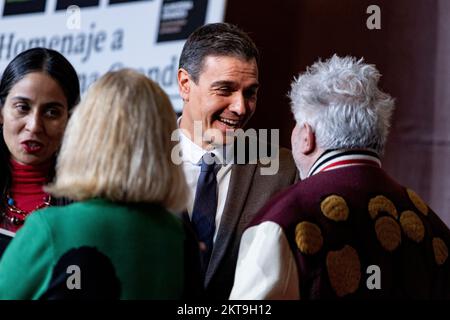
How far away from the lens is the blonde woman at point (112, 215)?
1.52m

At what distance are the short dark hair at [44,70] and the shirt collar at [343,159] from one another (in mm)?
698

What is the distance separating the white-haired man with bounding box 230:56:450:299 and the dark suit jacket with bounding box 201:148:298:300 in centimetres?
32

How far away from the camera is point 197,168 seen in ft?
8.02

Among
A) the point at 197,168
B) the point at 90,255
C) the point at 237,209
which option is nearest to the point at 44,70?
the point at 197,168

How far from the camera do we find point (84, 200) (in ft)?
5.19

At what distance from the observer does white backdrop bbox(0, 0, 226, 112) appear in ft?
11.5

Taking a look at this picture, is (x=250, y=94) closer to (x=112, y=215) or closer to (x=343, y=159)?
(x=343, y=159)

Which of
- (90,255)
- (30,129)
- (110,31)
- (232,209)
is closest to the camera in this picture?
(90,255)

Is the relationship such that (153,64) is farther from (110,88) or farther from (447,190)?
(110,88)

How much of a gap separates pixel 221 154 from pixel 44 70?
56 centimetres

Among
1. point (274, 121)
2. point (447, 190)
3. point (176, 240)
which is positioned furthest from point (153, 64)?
point (176, 240)

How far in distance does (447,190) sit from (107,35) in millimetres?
1572

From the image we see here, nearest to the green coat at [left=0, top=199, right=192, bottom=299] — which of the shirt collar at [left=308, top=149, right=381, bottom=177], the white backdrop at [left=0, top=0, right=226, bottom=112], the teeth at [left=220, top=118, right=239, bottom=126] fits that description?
the shirt collar at [left=308, top=149, right=381, bottom=177]

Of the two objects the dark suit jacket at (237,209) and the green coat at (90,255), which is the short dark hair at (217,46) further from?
the green coat at (90,255)
